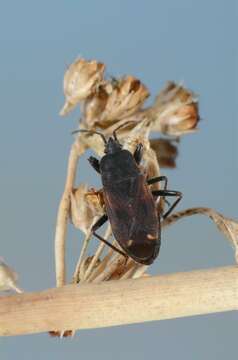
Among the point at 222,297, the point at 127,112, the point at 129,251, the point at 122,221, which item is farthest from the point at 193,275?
the point at 127,112

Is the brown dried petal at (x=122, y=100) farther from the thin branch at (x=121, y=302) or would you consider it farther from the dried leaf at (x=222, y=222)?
the thin branch at (x=121, y=302)

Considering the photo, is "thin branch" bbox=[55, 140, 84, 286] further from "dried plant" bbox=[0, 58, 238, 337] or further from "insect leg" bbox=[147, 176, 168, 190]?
"insect leg" bbox=[147, 176, 168, 190]

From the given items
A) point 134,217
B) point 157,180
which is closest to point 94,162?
point 134,217

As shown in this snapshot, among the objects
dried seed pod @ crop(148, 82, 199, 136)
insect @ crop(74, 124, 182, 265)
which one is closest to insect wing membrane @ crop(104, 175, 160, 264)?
insect @ crop(74, 124, 182, 265)

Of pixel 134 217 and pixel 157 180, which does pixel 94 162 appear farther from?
pixel 157 180

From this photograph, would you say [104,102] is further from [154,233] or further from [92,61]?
[154,233]

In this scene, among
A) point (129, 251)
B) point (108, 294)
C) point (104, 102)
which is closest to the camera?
point (108, 294)

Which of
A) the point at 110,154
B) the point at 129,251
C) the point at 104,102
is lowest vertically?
the point at 129,251
